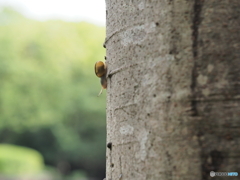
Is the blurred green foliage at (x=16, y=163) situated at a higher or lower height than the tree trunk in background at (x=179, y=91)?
higher

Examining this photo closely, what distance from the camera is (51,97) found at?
27859 mm

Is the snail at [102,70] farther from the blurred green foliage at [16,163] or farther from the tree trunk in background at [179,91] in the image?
the blurred green foliage at [16,163]

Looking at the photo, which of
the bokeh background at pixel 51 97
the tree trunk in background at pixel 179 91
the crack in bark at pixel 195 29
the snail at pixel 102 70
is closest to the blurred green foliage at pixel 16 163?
the bokeh background at pixel 51 97

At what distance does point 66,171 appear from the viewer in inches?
1197

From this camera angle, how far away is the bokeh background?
86.9ft

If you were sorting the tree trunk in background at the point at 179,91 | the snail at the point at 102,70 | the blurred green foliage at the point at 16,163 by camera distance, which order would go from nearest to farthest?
the tree trunk in background at the point at 179,91
the snail at the point at 102,70
the blurred green foliage at the point at 16,163

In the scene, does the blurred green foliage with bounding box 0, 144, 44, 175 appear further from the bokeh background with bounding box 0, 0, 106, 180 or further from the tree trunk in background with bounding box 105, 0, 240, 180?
the tree trunk in background with bounding box 105, 0, 240, 180

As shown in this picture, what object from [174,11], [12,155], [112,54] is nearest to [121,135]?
[112,54]

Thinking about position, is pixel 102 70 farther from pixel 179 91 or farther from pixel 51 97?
pixel 51 97

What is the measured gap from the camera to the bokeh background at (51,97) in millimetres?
26500

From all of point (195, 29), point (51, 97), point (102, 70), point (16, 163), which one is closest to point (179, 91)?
point (195, 29)

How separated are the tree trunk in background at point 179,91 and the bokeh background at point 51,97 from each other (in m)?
24.6

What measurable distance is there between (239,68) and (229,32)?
92mm

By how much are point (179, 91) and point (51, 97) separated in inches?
1072
